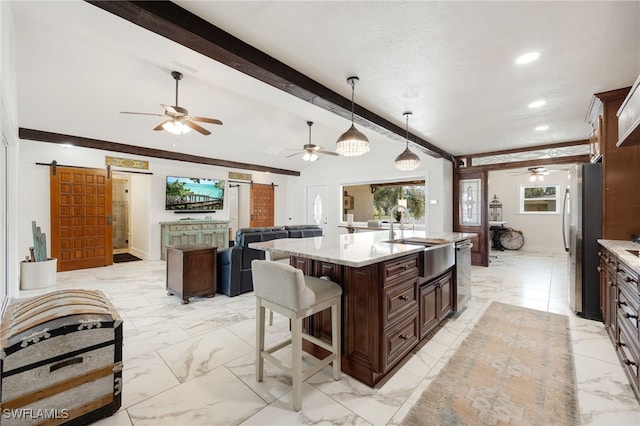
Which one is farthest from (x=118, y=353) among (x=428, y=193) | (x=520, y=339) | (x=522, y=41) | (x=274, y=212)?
(x=274, y=212)

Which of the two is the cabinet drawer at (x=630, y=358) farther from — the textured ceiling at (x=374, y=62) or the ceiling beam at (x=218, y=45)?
the ceiling beam at (x=218, y=45)

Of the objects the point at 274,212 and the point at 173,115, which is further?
the point at 274,212

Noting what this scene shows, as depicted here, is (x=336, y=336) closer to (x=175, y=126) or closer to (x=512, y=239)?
(x=175, y=126)

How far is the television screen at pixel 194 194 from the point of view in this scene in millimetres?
6931

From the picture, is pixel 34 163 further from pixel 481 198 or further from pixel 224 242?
pixel 481 198

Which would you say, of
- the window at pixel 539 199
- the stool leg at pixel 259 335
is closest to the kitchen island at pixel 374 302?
the stool leg at pixel 259 335

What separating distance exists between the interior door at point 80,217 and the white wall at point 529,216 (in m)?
10.4

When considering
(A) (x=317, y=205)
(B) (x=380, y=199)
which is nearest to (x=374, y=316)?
(A) (x=317, y=205)

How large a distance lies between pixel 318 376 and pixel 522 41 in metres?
2.97

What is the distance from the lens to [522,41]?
2.13 metres

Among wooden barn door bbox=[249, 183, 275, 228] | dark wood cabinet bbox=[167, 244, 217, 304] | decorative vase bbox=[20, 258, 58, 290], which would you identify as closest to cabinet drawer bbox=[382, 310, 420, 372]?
dark wood cabinet bbox=[167, 244, 217, 304]

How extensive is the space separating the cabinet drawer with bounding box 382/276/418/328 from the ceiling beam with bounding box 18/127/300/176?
6.35m

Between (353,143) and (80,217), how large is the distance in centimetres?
602

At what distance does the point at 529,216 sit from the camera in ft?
27.0
